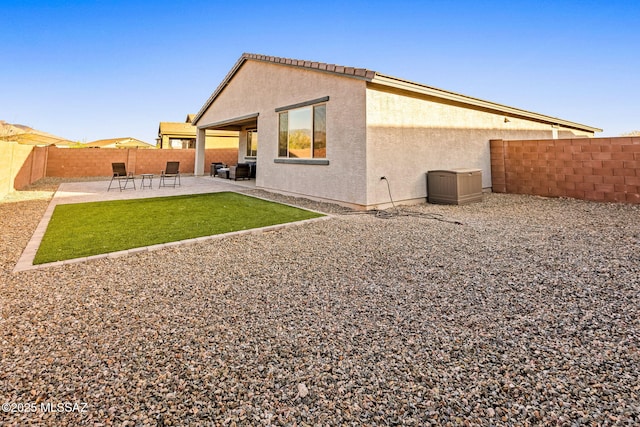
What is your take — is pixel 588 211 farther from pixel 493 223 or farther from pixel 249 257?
pixel 249 257

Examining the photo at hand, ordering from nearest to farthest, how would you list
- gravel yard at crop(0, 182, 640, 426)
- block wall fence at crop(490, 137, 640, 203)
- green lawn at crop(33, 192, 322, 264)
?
gravel yard at crop(0, 182, 640, 426)
green lawn at crop(33, 192, 322, 264)
block wall fence at crop(490, 137, 640, 203)

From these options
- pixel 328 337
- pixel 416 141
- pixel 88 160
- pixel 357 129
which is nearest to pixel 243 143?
pixel 88 160

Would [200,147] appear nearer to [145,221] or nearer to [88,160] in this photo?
[88,160]

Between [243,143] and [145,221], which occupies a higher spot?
[243,143]

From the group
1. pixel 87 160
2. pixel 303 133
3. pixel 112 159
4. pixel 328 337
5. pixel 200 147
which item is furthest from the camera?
pixel 112 159

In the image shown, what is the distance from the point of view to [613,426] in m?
1.40

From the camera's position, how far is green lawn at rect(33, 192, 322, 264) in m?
4.68

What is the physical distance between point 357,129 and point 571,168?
7.06 meters

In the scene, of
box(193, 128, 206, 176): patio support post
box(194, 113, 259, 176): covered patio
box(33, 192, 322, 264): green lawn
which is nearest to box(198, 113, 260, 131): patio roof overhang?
box(194, 113, 259, 176): covered patio

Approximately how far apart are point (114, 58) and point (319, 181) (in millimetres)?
18577

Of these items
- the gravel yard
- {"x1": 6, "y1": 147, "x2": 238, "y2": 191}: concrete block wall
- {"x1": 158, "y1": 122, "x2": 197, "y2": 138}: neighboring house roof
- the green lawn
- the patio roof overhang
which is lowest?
the gravel yard

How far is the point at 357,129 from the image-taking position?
7.44 metres

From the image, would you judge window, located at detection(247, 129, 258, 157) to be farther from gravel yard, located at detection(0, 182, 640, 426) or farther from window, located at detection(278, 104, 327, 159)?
gravel yard, located at detection(0, 182, 640, 426)

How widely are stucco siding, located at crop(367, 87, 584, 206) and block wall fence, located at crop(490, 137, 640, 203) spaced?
61 centimetres
